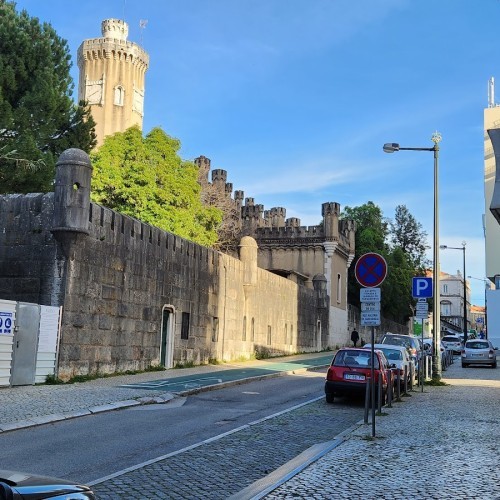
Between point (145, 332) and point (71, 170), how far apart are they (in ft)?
21.6

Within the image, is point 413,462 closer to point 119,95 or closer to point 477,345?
point 477,345

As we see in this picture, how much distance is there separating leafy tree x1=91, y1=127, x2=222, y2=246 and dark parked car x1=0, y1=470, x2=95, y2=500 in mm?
29903

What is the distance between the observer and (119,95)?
67938 mm

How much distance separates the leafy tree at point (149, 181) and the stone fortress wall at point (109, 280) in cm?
634

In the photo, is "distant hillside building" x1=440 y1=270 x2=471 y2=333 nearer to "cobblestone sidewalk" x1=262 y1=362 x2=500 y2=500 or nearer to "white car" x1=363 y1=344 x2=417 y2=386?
"white car" x1=363 y1=344 x2=417 y2=386

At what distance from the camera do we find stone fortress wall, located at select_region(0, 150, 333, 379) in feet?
55.6

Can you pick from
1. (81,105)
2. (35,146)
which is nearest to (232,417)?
(35,146)

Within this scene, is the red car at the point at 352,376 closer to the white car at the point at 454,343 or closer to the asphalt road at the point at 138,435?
the asphalt road at the point at 138,435

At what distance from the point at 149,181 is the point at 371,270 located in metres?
24.0

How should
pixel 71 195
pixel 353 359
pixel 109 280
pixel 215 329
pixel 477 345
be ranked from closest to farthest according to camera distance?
pixel 353 359 → pixel 71 195 → pixel 109 280 → pixel 215 329 → pixel 477 345

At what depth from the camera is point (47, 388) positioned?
15.3 m

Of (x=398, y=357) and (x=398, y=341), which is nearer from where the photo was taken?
(x=398, y=357)

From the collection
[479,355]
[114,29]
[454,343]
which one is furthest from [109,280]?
[114,29]

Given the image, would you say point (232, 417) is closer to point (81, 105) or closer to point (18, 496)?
point (18, 496)
